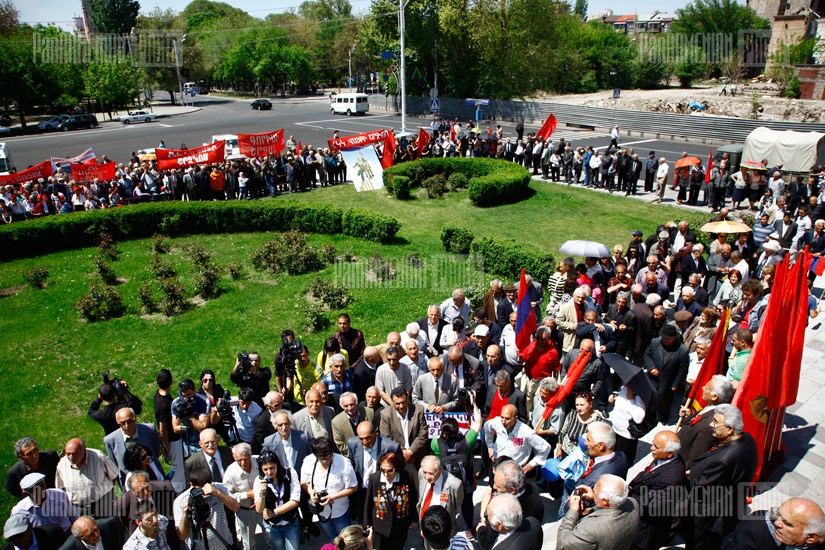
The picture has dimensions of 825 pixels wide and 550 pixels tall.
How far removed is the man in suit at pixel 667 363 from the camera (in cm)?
714

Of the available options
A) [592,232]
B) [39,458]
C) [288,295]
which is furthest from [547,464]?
[592,232]

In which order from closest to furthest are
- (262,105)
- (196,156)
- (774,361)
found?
(774,361), (196,156), (262,105)

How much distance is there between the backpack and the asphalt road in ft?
86.3

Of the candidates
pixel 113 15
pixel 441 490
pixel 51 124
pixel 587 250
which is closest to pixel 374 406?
pixel 441 490

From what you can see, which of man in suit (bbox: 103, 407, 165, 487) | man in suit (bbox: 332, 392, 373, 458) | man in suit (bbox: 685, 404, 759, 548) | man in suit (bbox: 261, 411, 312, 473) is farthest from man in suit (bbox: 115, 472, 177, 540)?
man in suit (bbox: 685, 404, 759, 548)

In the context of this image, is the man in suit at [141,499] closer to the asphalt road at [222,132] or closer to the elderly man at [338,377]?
the elderly man at [338,377]

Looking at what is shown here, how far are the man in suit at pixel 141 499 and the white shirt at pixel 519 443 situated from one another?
3.10m

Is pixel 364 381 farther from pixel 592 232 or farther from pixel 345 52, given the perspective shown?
pixel 345 52

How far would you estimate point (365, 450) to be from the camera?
18.1 feet

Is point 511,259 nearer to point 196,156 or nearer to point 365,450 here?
point 365,450

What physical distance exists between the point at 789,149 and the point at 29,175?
25.6 m

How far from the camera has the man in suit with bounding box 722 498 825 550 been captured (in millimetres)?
3871

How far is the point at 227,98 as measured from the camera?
78.9m

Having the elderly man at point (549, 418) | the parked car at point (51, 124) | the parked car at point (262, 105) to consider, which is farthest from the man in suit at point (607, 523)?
the parked car at point (262, 105)
